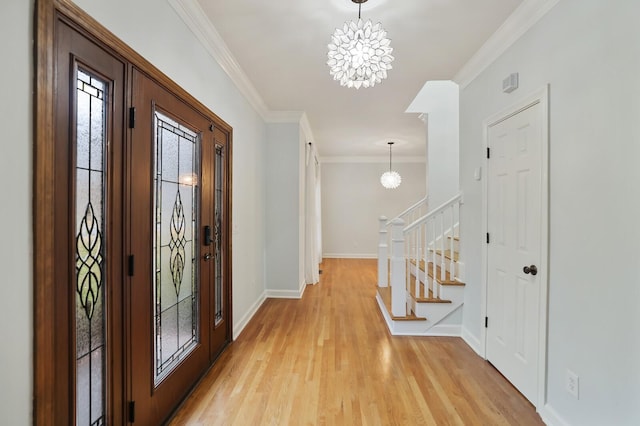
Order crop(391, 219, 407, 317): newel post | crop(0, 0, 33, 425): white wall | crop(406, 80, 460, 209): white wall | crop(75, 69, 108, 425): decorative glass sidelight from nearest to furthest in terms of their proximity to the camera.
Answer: crop(0, 0, 33, 425): white wall, crop(75, 69, 108, 425): decorative glass sidelight, crop(391, 219, 407, 317): newel post, crop(406, 80, 460, 209): white wall

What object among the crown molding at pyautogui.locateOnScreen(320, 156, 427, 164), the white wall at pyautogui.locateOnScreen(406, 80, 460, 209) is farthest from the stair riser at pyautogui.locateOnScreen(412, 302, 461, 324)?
the crown molding at pyautogui.locateOnScreen(320, 156, 427, 164)

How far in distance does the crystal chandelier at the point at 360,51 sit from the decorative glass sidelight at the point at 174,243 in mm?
1161

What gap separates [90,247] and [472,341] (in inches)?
126

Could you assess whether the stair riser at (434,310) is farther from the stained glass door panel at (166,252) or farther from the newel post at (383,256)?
the stained glass door panel at (166,252)

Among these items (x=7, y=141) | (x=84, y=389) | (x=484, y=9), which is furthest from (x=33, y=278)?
(x=484, y=9)

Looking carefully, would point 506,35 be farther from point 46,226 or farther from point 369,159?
point 369,159

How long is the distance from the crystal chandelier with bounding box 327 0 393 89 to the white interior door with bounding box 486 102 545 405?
112cm

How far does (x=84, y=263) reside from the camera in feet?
4.39

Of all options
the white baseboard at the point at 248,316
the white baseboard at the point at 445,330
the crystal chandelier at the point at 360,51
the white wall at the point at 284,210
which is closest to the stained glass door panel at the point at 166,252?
the white baseboard at the point at 248,316

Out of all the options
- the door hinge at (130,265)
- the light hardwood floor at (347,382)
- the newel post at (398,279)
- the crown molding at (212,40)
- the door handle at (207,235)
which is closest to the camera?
the door hinge at (130,265)

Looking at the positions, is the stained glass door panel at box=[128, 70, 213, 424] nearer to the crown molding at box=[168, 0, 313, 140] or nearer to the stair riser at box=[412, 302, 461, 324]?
the crown molding at box=[168, 0, 313, 140]

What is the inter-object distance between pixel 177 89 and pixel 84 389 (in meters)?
1.73

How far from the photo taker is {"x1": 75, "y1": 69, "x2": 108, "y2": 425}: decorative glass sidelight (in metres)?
1.31

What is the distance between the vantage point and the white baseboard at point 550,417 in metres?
1.84
